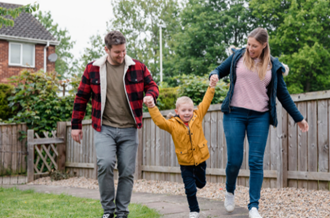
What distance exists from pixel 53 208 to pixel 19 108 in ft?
23.2

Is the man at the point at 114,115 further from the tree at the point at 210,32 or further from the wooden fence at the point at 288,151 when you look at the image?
the tree at the point at 210,32

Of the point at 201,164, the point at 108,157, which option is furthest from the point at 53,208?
the point at 201,164

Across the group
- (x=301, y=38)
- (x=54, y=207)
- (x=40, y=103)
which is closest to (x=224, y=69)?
(x=54, y=207)

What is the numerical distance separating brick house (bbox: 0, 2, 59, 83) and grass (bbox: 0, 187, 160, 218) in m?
14.6

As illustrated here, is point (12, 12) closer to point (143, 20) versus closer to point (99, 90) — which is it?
point (99, 90)

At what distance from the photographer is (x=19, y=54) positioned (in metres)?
19.5

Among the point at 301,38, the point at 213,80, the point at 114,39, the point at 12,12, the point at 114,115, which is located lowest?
the point at 114,115

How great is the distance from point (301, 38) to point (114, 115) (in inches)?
858

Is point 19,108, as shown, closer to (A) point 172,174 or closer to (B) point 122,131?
(A) point 172,174

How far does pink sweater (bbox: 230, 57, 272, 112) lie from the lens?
3.45 metres

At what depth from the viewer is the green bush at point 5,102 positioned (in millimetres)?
10922

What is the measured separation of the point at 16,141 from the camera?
33.1 feet

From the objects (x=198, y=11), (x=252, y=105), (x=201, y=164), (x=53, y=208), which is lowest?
(x=53, y=208)

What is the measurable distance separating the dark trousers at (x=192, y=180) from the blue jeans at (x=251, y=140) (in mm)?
284
